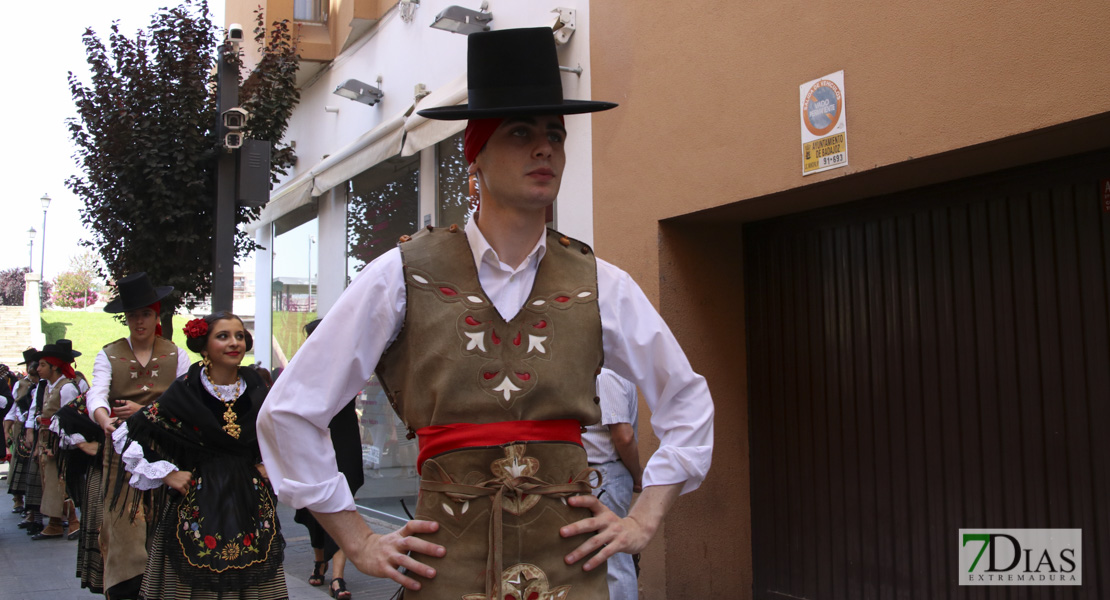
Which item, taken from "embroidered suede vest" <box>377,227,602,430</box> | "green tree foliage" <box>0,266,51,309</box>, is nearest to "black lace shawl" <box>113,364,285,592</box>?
"embroidered suede vest" <box>377,227,602,430</box>

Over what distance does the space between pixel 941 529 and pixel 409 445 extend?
18.8 feet

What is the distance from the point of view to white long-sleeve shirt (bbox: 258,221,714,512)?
200 centimetres

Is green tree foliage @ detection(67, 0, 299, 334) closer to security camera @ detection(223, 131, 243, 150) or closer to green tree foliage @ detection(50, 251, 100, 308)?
security camera @ detection(223, 131, 243, 150)

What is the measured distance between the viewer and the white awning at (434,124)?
26.4ft

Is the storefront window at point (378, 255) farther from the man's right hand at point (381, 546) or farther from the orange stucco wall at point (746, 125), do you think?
the man's right hand at point (381, 546)

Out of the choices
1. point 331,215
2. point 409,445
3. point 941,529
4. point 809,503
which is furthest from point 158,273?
point 941,529

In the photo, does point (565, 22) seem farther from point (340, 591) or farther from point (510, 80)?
point (510, 80)

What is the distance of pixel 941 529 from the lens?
17.2 ft

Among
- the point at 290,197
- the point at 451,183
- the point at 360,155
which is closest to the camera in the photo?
the point at 451,183

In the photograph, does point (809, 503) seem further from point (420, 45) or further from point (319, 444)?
point (420, 45)

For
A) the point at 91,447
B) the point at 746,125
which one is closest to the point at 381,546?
the point at 746,125

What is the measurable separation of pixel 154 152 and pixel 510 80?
889cm

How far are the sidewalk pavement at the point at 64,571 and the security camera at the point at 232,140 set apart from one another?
121 inches

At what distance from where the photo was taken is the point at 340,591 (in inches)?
275
